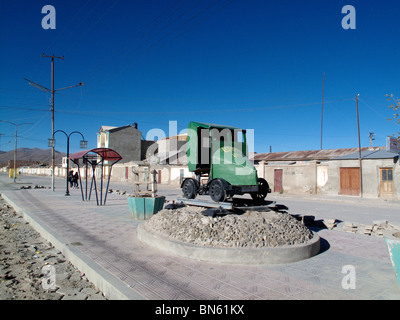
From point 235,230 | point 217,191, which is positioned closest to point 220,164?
point 217,191

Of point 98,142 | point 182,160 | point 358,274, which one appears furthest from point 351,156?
point 98,142

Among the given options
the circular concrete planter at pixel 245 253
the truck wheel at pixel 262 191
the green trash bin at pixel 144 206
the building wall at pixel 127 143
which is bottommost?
the circular concrete planter at pixel 245 253

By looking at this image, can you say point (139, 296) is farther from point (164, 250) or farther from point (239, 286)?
point (164, 250)

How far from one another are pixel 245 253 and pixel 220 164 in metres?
2.44

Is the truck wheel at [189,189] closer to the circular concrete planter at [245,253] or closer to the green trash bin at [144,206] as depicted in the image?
the circular concrete planter at [245,253]

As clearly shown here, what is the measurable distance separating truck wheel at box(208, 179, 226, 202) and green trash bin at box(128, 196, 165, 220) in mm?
3486

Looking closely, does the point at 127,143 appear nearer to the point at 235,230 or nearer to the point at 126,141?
the point at 126,141

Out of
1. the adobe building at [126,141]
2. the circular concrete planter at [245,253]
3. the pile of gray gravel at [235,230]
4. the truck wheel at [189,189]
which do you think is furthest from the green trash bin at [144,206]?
the adobe building at [126,141]

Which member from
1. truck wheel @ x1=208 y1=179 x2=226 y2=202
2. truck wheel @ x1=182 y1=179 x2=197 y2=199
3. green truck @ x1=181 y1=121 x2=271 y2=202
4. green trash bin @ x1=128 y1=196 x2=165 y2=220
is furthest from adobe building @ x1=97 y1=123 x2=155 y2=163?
truck wheel @ x1=208 y1=179 x2=226 y2=202

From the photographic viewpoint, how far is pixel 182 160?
47938 mm

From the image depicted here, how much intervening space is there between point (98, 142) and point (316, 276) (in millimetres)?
63121

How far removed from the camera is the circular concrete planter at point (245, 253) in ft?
18.1

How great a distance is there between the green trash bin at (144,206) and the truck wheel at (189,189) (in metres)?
2.36

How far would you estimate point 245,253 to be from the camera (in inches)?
217
